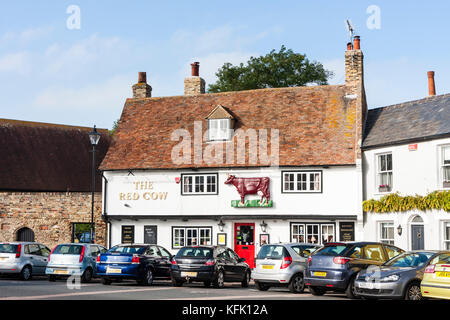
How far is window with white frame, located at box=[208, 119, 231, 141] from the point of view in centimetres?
3119

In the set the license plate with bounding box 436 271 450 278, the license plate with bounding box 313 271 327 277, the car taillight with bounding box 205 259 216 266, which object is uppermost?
the license plate with bounding box 436 271 450 278

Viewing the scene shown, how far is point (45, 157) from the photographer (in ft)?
140

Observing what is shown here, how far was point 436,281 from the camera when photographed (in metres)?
14.6

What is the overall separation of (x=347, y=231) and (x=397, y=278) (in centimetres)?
1265

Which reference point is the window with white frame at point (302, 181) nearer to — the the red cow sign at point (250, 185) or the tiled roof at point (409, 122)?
the the red cow sign at point (250, 185)

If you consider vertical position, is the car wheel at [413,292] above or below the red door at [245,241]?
below

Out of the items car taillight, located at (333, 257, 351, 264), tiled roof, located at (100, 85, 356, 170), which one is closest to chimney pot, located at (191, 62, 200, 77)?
tiled roof, located at (100, 85, 356, 170)

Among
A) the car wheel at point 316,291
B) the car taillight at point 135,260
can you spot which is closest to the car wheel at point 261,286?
the car wheel at point 316,291

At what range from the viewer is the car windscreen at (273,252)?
64.3ft

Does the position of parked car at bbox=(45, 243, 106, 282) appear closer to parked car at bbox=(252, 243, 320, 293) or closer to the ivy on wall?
parked car at bbox=(252, 243, 320, 293)

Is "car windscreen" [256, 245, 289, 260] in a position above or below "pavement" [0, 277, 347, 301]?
above

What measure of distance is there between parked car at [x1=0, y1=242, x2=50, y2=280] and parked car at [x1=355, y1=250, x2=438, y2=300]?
13.3m

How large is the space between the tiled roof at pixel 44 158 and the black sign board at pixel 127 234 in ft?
36.8
